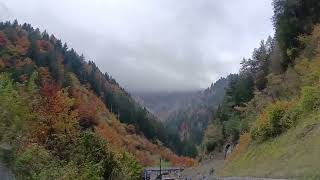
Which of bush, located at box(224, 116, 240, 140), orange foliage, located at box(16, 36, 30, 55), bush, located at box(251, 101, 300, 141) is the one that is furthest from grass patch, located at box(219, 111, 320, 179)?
orange foliage, located at box(16, 36, 30, 55)

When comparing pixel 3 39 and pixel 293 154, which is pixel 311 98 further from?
pixel 3 39

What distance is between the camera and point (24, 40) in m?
131

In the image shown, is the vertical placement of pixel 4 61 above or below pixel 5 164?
above

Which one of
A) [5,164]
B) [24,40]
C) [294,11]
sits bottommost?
[5,164]

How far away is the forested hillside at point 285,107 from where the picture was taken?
105ft

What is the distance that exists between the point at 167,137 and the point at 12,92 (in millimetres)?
165925

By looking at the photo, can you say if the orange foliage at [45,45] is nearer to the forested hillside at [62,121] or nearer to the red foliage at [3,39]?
the forested hillside at [62,121]

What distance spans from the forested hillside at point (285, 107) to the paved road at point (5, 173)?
1329cm

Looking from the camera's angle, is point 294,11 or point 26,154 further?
point 294,11

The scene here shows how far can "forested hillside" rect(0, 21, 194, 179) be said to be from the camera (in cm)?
1423

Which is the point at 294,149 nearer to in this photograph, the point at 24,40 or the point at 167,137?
the point at 24,40

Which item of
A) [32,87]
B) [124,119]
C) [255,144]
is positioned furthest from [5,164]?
[124,119]

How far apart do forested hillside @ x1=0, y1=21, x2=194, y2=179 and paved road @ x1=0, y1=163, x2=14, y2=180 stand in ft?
1.62

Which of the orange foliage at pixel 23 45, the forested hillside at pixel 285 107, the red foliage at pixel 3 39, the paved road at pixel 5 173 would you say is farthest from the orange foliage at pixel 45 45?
the paved road at pixel 5 173
